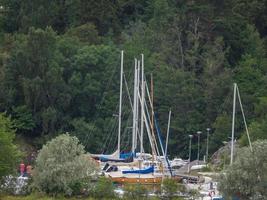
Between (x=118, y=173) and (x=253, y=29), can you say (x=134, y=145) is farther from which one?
(x=253, y=29)

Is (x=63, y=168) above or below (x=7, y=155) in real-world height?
below

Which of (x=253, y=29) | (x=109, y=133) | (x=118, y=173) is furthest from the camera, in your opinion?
(x=253, y=29)

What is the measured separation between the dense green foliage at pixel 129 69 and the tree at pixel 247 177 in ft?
56.0

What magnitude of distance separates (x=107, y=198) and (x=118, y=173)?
10.6m

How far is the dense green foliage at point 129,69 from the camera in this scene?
8388 cm

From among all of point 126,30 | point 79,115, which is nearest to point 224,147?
point 79,115

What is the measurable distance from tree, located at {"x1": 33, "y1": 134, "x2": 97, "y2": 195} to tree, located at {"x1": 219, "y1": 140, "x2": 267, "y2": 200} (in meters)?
7.05

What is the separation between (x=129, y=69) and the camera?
83438 millimetres

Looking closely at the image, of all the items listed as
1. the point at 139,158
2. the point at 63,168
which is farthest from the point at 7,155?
the point at 139,158

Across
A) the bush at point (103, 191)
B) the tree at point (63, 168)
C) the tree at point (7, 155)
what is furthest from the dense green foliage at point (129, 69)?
the bush at point (103, 191)

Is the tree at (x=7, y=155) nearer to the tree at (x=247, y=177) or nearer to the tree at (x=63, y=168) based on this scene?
the tree at (x=63, y=168)

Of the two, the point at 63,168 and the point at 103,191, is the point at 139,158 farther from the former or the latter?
the point at 103,191

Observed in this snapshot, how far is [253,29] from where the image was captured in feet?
306

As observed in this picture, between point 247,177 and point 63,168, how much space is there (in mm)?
9027
